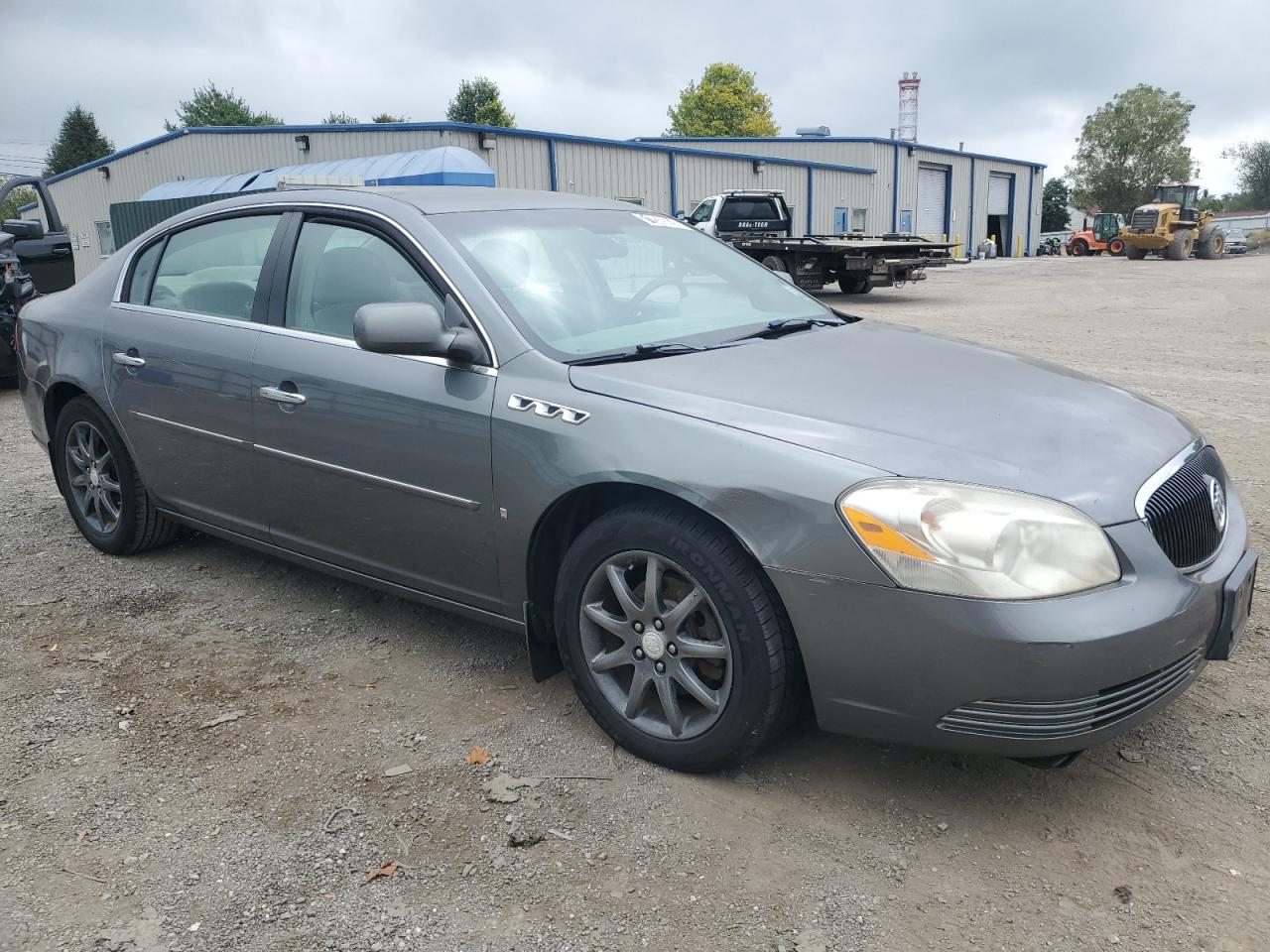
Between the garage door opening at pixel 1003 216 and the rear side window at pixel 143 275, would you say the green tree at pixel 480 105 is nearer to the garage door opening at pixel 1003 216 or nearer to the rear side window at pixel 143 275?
the garage door opening at pixel 1003 216

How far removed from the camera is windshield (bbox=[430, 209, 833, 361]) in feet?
10.00

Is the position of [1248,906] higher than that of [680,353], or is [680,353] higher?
[680,353]

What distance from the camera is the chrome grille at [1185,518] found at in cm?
239

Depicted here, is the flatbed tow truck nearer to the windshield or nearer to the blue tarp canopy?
the blue tarp canopy

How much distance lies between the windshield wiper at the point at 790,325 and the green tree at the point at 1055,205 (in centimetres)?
7802

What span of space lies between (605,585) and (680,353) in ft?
2.38

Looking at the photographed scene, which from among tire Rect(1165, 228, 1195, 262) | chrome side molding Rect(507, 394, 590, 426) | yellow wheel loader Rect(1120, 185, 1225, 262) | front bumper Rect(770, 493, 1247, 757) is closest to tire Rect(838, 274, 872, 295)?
chrome side molding Rect(507, 394, 590, 426)

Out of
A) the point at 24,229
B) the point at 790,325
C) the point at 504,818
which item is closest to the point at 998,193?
the point at 24,229

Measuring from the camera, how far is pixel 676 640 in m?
2.60

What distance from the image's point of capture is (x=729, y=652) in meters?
2.49

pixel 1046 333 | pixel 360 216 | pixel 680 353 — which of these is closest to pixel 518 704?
pixel 680 353

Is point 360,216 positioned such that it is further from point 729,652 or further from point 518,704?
point 729,652

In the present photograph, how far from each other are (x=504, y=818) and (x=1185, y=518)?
1824 mm

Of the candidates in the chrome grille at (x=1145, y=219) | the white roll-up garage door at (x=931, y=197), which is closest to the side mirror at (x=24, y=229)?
the chrome grille at (x=1145, y=219)
